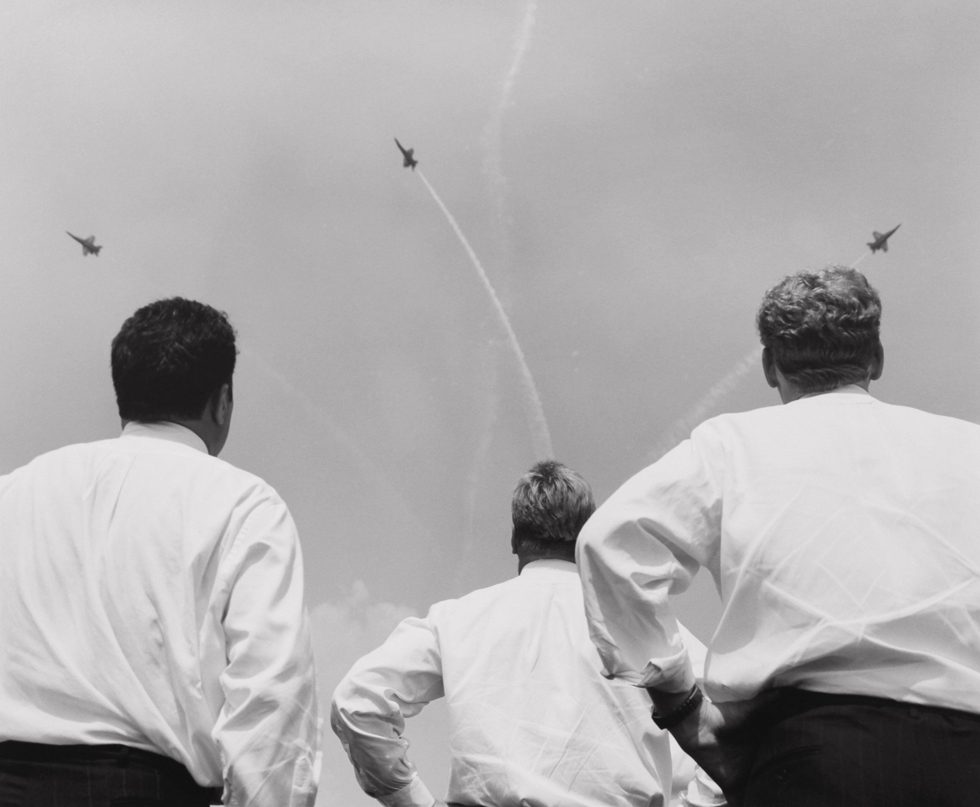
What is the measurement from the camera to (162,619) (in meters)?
5.41

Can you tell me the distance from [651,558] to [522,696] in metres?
3.15

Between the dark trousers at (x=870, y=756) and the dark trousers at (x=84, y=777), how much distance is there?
243 centimetres

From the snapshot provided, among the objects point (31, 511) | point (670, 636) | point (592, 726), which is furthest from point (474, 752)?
point (31, 511)

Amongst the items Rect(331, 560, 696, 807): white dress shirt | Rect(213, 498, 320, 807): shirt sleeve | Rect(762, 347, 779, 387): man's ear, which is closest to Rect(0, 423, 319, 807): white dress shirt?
Rect(213, 498, 320, 807): shirt sleeve

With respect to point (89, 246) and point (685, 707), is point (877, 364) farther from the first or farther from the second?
point (89, 246)

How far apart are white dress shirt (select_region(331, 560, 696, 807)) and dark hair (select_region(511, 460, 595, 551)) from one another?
208 mm

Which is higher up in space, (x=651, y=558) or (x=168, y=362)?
(x=168, y=362)

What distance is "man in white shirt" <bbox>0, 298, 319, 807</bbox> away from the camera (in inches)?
203

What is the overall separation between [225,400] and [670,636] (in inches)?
97.6

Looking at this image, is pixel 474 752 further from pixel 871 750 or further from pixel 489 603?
pixel 871 750

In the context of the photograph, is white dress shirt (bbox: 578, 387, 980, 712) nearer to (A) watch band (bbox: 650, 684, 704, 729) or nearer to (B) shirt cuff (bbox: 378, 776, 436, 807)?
(A) watch band (bbox: 650, 684, 704, 729)

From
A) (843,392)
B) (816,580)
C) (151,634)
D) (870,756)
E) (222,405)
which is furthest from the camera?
(222,405)

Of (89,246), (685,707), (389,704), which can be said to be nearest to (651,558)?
(685,707)

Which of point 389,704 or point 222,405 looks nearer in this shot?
point 222,405
